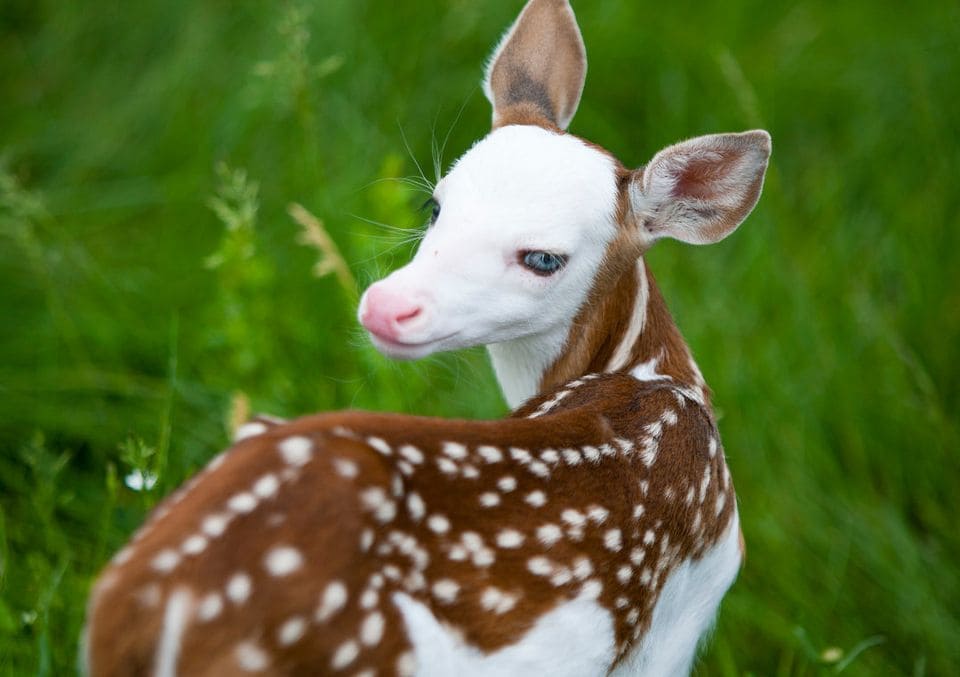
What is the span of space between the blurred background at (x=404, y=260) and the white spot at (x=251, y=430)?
74 centimetres

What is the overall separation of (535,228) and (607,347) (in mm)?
329

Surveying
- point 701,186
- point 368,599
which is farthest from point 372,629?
point 701,186

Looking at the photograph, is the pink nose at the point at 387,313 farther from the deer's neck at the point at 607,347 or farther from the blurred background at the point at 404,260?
the blurred background at the point at 404,260

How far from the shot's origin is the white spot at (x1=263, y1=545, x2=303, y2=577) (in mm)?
1655

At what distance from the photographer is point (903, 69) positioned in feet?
16.0

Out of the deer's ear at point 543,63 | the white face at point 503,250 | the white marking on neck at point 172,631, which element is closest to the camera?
the white marking on neck at point 172,631

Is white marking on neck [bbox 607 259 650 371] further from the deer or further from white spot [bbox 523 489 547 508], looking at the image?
white spot [bbox 523 489 547 508]

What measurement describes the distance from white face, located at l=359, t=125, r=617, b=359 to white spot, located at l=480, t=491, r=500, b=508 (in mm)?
330

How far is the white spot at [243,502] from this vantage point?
5.46ft

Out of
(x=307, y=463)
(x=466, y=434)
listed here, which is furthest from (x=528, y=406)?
(x=307, y=463)

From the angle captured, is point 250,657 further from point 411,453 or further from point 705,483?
point 705,483

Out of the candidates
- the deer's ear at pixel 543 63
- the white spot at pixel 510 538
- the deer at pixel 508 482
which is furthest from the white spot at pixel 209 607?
the deer's ear at pixel 543 63

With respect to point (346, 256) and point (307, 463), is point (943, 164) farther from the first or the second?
point (307, 463)

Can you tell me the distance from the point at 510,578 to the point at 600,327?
0.67 metres
